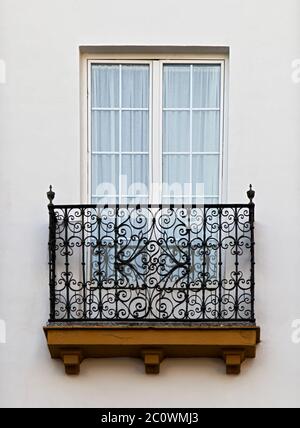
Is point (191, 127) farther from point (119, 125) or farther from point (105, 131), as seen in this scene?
point (105, 131)

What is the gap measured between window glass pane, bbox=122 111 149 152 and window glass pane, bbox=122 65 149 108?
99 millimetres

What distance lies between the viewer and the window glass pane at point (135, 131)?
10383 mm

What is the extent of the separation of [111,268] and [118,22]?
8.49ft

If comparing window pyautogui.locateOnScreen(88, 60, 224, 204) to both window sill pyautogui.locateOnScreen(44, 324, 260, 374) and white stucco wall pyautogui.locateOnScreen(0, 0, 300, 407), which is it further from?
window sill pyautogui.locateOnScreen(44, 324, 260, 374)

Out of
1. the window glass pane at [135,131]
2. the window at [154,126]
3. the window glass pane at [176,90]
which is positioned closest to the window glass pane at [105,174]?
the window at [154,126]

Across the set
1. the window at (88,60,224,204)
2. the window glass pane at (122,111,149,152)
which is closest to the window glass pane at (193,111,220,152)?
the window at (88,60,224,204)

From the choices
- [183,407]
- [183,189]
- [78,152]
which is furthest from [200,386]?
[78,152]

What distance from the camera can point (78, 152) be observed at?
10133 mm

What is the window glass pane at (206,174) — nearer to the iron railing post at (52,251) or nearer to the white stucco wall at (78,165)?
the white stucco wall at (78,165)

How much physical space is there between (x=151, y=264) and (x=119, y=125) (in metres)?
1.61

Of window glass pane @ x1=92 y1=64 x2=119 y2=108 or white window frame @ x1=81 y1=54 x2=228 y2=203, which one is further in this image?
window glass pane @ x1=92 y1=64 x2=119 y2=108

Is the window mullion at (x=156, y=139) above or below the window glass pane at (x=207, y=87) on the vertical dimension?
below

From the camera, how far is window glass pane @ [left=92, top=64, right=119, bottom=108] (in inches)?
410
